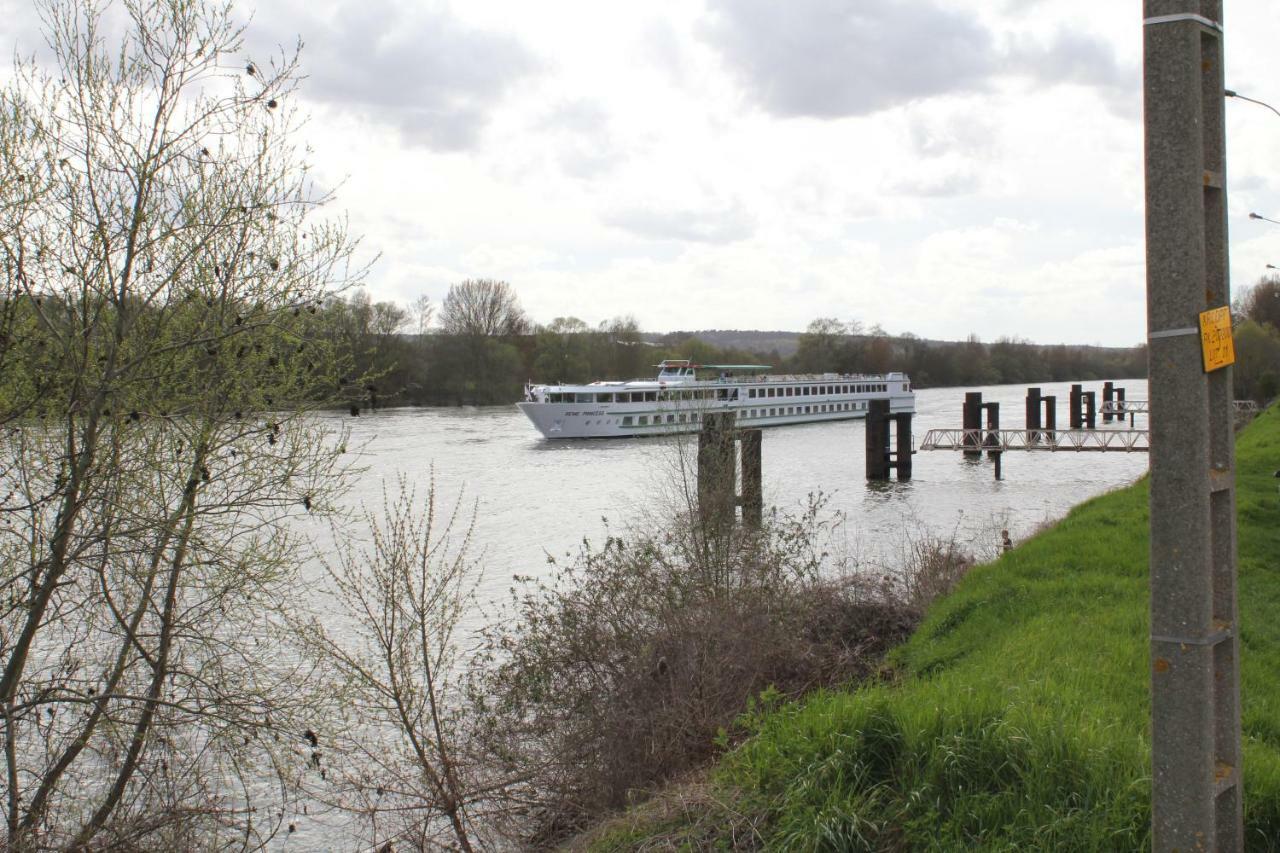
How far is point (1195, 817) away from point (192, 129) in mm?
7745

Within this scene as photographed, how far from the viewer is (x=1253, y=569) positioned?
981 centimetres

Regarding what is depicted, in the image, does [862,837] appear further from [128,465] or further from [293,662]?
[293,662]

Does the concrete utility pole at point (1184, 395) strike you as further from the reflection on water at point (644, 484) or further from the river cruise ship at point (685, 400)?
the river cruise ship at point (685, 400)

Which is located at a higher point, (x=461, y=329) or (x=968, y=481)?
(x=461, y=329)

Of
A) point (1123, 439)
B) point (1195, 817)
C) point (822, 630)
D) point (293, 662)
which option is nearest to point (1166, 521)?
point (1195, 817)

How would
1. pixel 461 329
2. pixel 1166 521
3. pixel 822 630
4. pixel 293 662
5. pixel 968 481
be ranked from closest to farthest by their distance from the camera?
pixel 1166 521 → pixel 822 630 → pixel 293 662 → pixel 968 481 → pixel 461 329

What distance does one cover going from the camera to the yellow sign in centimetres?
278

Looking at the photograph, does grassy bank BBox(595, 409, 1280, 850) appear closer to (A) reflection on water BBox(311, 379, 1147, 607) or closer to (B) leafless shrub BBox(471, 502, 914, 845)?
(B) leafless shrub BBox(471, 502, 914, 845)

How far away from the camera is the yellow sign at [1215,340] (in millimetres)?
2783

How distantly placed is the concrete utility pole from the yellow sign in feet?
0.08

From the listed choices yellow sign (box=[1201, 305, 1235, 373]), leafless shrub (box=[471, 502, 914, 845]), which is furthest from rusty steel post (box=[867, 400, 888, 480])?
yellow sign (box=[1201, 305, 1235, 373])

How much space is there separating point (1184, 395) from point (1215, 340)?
0.18 m

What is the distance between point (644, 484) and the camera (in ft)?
90.9

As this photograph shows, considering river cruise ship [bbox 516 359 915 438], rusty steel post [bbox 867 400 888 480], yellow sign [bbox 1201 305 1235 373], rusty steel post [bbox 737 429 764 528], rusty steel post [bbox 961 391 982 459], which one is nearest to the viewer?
yellow sign [bbox 1201 305 1235 373]
